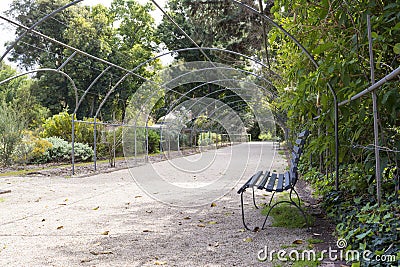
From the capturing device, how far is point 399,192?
345 cm

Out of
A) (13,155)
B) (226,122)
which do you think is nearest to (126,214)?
(13,155)

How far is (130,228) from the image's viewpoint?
4.75m

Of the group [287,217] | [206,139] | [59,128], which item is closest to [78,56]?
[206,139]

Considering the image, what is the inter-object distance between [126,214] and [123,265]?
2261 mm

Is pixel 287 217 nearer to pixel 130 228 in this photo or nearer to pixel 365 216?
pixel 365 216

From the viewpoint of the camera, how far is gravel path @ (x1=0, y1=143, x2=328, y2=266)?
3607mm

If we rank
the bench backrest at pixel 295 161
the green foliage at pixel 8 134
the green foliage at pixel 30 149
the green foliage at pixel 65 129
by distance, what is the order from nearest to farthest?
the bench backrest at pixel 295 161 < the green foliage at pixel 8 134 < the green foliage at pixel 30 149 < the green foliage at pixel 65 129

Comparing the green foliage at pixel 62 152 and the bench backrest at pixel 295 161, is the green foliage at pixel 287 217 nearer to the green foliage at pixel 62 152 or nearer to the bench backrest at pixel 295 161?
the bench backrest at pixel 295 161

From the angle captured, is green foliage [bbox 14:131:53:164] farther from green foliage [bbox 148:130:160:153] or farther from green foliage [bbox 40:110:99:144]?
green foliage [bbox 148:130:160:153]

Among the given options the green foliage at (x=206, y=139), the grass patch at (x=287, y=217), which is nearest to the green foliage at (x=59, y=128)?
the green foliage at (x=206, y=139)

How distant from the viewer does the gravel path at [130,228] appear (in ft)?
11.8

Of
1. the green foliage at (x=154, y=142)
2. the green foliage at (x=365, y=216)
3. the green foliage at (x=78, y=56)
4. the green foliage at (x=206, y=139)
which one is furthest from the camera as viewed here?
the green foliage at (x=78, y=56)

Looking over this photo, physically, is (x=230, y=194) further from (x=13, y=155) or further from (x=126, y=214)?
(x=13, y=155)

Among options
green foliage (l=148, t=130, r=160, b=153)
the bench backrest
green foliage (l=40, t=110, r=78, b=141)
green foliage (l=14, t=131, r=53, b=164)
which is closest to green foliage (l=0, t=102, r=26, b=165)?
green foliage (l=14, t=131, r=53, b=164)
